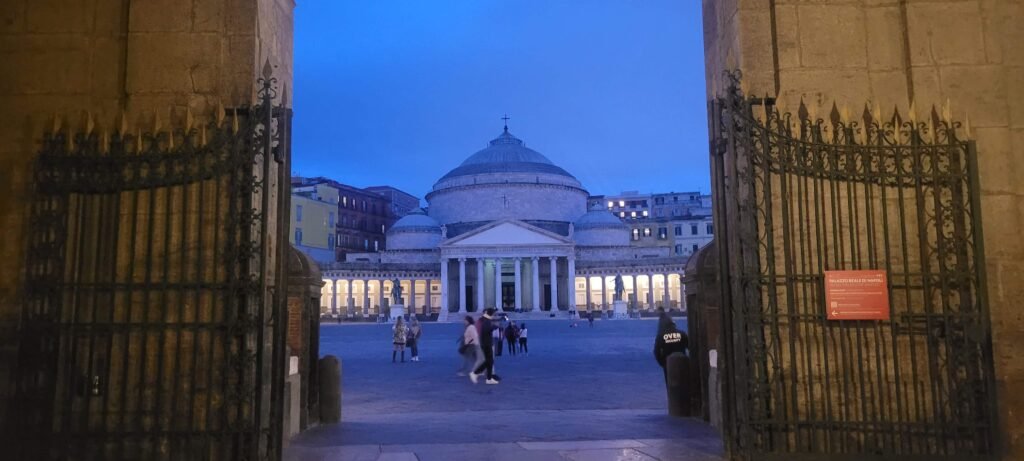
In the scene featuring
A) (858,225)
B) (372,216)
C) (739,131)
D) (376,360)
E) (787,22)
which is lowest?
(376,360)

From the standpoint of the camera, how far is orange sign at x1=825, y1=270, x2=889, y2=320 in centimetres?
680

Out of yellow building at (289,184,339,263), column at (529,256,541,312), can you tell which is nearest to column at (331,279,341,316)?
yellow building at (289,184,339,263)

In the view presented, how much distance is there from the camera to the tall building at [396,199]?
123 m

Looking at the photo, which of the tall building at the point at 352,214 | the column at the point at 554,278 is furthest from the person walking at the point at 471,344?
the tall building at the point at 352,214

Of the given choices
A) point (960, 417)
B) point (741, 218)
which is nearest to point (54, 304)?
point (741, 218)

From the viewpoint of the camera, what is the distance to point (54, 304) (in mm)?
6664

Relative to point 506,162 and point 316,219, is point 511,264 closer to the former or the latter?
point 506,162

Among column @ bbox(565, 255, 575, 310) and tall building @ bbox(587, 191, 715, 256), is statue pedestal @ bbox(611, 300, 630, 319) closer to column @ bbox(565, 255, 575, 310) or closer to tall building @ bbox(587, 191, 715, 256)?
column @ bbox(565, 255, 575, 310)

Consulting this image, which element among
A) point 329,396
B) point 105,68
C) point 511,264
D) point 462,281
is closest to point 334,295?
point 462,281

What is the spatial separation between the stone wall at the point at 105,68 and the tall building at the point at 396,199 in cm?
11300

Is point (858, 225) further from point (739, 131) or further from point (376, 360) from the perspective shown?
point (376, 360)

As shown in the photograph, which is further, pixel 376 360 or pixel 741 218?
pixel 376 360

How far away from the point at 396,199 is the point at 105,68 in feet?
396

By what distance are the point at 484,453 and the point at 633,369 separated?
11.4 metres
